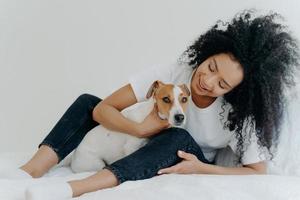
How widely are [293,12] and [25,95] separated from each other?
136 centimetres

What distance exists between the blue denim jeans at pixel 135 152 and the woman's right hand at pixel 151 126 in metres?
0.02

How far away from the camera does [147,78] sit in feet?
5.41

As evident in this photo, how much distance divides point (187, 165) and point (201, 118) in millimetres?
221

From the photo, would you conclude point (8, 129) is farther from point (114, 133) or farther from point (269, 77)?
point (269, 77)

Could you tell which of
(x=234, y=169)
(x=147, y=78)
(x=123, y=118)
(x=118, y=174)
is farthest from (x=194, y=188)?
(x=147, y=78)

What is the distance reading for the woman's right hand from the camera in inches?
60.4

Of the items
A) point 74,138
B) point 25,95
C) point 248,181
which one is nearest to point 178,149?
point 248,181

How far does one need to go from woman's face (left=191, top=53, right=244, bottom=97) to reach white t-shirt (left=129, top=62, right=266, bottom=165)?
0.10 m

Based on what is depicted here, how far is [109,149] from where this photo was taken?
1.60 m

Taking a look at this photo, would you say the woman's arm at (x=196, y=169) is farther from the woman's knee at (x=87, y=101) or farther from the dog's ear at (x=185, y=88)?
the woman's knee at (x=87, y=101)

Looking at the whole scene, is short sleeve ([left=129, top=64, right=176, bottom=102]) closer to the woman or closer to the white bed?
the woman

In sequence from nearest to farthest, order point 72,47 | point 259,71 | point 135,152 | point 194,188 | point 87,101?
point 194,188 → point 135,152 → point 259,71 → point 87,101 → point 72,47

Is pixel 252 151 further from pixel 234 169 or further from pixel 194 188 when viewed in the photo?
pixel 194 188

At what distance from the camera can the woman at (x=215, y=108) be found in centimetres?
147
